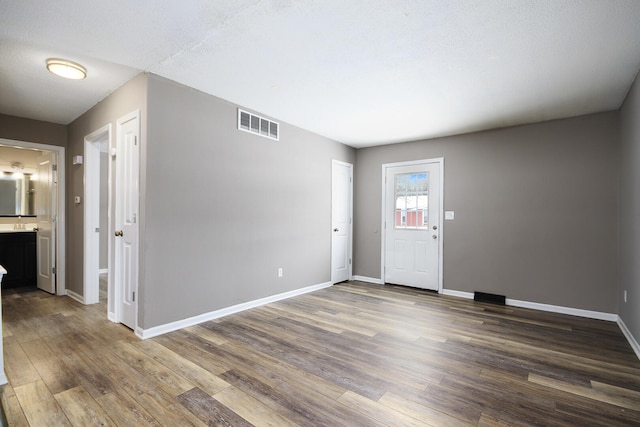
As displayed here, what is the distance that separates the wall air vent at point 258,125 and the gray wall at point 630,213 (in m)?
3.82

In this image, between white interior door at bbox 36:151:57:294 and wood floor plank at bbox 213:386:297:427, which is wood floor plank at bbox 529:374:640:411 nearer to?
wood floor plank at bbox 213:386:297:427

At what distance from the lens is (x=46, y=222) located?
15.6 ft

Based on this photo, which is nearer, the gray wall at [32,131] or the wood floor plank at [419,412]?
the wood floor plank at [419,412]

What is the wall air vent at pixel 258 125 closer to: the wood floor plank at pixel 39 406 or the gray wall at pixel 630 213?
the wood floor plank at pixel 39 406

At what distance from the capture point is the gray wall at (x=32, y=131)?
409 centimetres

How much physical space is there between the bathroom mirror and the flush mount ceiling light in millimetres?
3646

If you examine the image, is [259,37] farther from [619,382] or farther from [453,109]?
[619,382]

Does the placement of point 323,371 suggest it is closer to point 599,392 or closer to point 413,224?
point 599,392

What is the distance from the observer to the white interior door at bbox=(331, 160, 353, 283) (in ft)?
17.8

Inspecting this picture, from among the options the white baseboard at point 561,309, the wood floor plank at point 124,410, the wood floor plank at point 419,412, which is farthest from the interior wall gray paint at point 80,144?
the white baseboard at point 561,309

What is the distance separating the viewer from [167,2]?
1978 mm

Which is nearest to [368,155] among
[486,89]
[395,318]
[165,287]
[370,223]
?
[370,223]

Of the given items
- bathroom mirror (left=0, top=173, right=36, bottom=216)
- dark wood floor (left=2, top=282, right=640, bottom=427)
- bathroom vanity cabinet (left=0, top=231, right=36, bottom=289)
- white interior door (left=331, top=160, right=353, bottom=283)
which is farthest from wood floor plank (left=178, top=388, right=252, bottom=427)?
bathroom mirror (left=0, top=173, right=36, bottom=216)

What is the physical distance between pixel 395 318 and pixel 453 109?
8.64 ft
